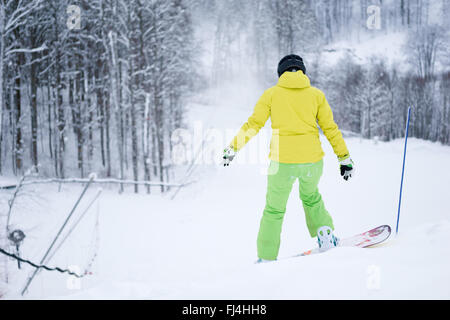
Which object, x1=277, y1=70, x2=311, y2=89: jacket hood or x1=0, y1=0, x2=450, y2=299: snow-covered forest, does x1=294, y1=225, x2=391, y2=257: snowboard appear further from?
x1=277, y1=70, x2=311, y2=89: jacket hood

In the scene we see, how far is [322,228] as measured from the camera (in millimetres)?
2000

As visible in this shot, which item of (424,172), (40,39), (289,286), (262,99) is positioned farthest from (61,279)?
(40,39)

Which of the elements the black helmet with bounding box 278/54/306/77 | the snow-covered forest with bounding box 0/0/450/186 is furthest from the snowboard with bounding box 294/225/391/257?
the snow-covered forest with bounding box 0/0/450/186

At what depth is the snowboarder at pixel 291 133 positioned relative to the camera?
1.84 m

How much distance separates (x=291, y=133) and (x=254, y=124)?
30 cm

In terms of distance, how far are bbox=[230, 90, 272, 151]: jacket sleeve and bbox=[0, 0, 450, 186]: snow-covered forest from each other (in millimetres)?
2122

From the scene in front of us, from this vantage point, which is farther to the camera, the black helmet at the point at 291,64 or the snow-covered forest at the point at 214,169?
the black helmet at the point at 291,64

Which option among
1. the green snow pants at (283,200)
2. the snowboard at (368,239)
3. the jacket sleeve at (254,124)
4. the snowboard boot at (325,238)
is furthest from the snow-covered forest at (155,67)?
the snowboard boot at (325,238)

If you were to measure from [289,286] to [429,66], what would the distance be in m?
4.53

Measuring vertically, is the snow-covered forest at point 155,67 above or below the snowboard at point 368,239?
above

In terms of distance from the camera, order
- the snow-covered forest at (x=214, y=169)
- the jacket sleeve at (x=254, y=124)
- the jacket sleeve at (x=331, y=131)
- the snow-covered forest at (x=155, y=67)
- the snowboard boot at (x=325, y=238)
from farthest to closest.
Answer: the snow-covered forest at (x=155, y=67), the snowboard boot at (x=325, y=238), the jacket sleeve at (x=331, y=131), the jacket sleeve at (x=254, y=124), the snow-covered forest at (x=214, y=169)

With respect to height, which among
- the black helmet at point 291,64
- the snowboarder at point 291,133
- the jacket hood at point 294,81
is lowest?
the snowboarder at point 291,133

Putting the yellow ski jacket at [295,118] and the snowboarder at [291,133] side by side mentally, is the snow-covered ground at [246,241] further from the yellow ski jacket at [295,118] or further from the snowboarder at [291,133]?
the yellow ski jacket at [295,118]

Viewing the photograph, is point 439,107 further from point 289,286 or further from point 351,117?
point 289,286
